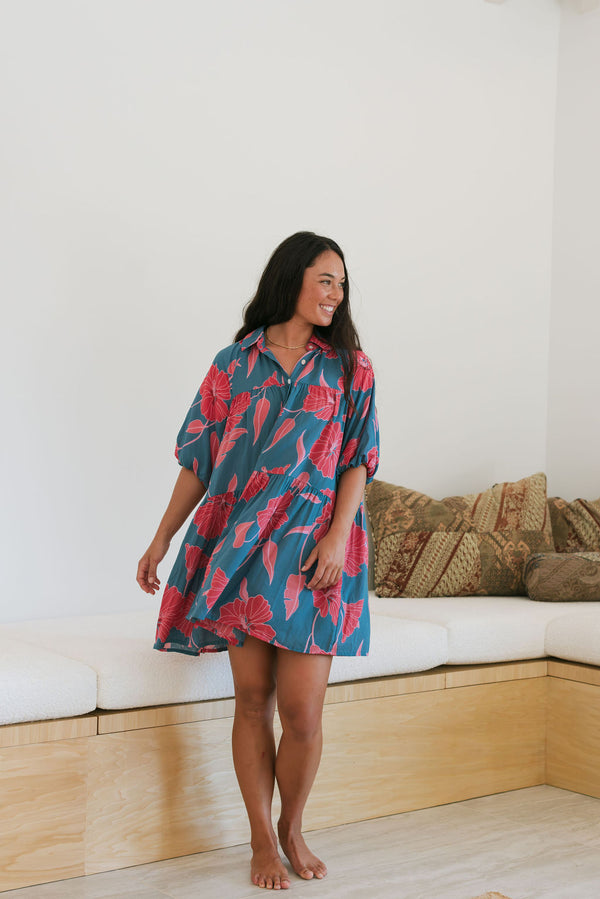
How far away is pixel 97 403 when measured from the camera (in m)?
2.83

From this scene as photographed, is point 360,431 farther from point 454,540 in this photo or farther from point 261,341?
point 454,540

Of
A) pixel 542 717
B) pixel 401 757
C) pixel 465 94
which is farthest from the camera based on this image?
pixel 465 94

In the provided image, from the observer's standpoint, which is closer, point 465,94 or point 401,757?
point 401,757

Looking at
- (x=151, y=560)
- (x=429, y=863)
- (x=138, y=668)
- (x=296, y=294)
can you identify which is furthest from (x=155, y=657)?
(x=296, y=294)

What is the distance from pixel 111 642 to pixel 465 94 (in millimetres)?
2445

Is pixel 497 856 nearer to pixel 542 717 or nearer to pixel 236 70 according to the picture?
pixel 542 717

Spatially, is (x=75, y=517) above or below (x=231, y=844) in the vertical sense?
above

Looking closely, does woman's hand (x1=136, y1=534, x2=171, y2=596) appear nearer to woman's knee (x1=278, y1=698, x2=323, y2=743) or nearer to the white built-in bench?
the white built-in bench

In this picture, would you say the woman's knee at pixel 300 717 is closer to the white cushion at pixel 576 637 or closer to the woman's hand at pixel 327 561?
the woman's hand at pixel 327 561

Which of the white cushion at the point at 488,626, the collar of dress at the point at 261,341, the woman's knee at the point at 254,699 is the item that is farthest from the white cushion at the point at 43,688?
the white cushion at the point at 488,626

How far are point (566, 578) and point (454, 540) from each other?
14.5 inches

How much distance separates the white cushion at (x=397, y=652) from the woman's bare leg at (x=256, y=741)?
326mm

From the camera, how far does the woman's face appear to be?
6.98 ft

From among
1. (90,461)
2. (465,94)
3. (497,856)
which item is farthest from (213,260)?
(497,856)
